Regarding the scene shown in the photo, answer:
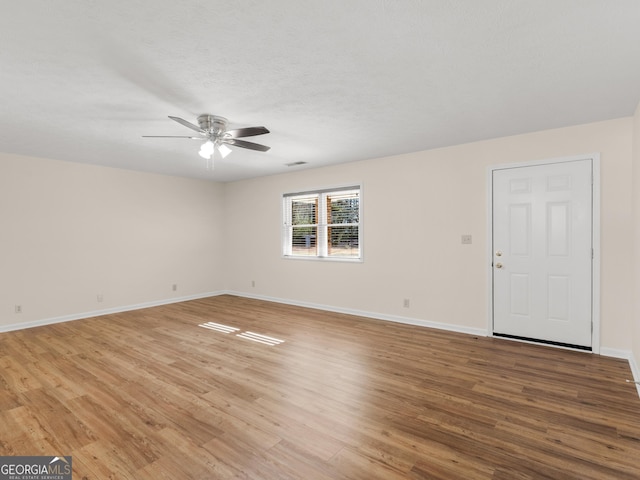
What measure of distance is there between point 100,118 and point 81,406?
8.67 feet

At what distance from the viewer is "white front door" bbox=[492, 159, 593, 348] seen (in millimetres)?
3627

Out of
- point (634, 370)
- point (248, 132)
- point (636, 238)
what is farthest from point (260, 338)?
point (636, 238)

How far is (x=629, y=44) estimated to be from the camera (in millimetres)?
2070

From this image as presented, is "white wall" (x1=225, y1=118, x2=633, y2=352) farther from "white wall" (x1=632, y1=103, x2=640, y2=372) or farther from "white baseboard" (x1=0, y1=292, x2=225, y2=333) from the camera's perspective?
"white baseboard" (x1=0, y1=292, x2=225, y2=333)

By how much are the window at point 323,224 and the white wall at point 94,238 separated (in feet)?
6.76

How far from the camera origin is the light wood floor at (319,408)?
1887 mm

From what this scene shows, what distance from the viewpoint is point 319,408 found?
2.50 m

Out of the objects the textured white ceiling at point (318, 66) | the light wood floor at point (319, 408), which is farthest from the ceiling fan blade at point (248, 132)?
the light wood floor at point (319, 408)

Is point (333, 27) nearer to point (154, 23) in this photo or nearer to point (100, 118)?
point (154, 23)

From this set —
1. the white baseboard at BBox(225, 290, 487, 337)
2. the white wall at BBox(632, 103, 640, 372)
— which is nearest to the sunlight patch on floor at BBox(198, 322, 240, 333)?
the white baseboard at BBox(225, 290, 487, 337)

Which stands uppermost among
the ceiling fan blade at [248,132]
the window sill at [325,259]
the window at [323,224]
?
the ceiling fan blade at [248,132]

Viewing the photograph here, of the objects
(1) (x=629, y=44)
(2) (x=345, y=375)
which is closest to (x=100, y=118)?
(2) (x=345, y=375)

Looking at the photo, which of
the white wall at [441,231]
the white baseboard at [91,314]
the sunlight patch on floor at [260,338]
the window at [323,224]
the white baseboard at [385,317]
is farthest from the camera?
the window at [323,224]

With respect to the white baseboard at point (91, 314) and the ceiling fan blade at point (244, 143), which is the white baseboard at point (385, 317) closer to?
the white baseboard at point (91, 314)
